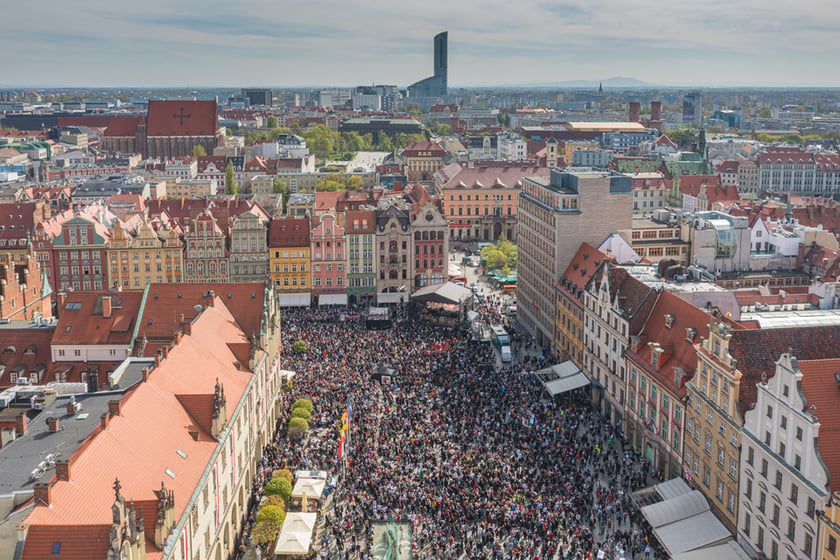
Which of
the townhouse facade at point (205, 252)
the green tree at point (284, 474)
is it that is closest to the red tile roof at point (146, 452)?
the green tree at point (284, 474)

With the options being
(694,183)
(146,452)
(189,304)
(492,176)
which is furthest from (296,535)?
(694,183)

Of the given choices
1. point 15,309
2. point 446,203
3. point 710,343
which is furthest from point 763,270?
point 446,203

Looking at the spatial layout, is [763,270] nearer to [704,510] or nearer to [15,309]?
[704,510]

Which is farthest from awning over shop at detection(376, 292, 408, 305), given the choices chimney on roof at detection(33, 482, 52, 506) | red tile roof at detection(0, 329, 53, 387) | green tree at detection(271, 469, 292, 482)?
chimney on roof at detection(33, 482, 52, 506)

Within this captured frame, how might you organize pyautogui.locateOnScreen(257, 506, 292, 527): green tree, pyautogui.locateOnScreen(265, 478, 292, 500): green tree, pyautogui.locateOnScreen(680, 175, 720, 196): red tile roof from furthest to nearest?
1. pyautogui.locateOnScreen(680, 175, 720, 196): red tile roof
2. pyautogui.locateOnScreen(265, 478, 292, 500): green tree
3. pyautogui.locateOnScreen(257, 506, 292, 527): green tree

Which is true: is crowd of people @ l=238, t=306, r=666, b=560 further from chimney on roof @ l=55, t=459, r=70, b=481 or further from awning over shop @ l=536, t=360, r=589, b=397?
chimney on roof @ l=55, t=459, r=70, b=481

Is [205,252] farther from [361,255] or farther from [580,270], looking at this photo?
[580,270]

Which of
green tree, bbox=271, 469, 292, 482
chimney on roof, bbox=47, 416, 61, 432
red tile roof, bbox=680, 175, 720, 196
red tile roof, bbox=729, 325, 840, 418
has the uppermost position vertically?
red tile roof, bbox=680, 175, 720, 196

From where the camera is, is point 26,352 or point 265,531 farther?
point 26,352
